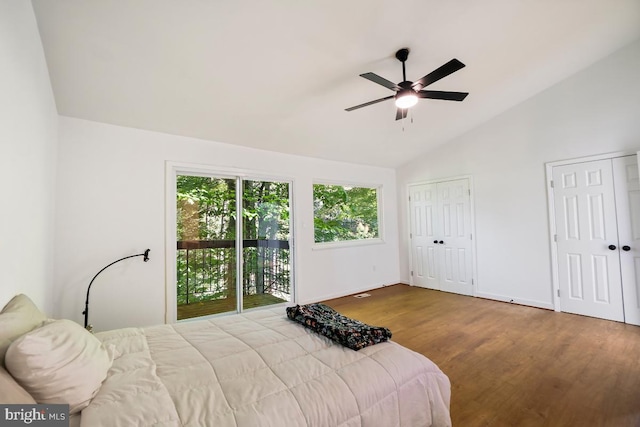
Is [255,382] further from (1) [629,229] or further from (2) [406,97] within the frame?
(1) [629,229]

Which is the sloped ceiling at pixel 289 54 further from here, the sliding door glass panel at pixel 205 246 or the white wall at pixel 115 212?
the sliding door glass panel at pixel 205 246

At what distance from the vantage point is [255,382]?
4.04 ft

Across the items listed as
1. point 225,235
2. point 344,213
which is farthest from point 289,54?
point 344,213

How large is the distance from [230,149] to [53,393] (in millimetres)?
3210

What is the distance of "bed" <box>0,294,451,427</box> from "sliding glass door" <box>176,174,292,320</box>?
1.76 meters

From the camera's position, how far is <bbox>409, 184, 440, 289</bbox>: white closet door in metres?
5.27

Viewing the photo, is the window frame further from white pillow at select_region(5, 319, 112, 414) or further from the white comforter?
white pillow at select_region(5, 319, 112, 414)

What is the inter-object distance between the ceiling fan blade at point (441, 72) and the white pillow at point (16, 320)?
2890 mm

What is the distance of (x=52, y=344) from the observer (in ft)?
3.48

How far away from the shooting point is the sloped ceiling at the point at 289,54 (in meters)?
2.04

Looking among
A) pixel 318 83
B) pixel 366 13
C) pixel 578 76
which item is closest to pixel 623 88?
pixel 578 76

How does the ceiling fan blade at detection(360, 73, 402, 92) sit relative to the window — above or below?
above

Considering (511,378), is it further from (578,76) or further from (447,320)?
(578,76)

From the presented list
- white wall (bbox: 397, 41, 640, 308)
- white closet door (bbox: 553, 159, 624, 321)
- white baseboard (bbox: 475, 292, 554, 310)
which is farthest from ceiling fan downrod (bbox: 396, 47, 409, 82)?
white baseboard (bbox: 475, 292, 554, 310)
